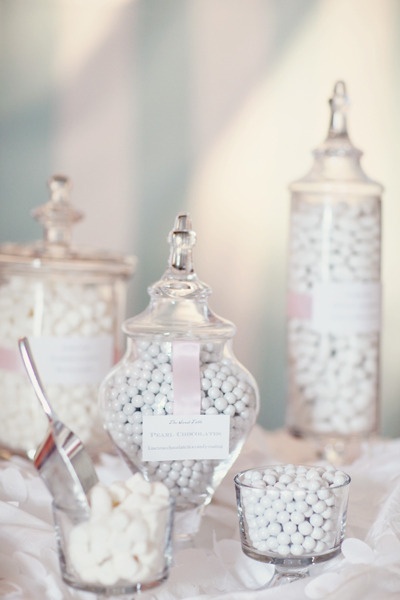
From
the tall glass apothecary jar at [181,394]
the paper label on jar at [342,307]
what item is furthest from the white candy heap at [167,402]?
the paper label on jar at [342,307]

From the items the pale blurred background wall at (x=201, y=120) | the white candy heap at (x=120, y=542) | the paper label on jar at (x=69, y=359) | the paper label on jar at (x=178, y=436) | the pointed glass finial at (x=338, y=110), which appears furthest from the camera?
the pale blurred background wall at (x=201, y=120)

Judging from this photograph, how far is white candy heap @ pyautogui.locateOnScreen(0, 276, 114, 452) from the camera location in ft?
3.16

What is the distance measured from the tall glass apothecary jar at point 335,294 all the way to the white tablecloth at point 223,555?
140 mm

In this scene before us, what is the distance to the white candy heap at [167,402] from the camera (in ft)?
2.44

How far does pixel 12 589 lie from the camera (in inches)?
25.4

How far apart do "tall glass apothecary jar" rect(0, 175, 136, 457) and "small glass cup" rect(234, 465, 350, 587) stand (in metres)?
0.32

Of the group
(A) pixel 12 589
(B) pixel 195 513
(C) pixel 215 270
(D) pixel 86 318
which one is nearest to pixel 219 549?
(B) pixel 195 513

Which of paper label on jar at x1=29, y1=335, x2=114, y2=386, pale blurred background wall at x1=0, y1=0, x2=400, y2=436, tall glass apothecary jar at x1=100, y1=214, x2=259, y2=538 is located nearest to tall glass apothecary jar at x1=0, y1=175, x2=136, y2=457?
paper label on jar at x1=29, y1=335, x2=114, y2=386

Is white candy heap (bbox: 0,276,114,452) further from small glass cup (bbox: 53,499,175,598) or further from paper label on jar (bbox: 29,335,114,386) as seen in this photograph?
small glass cup (bbox: 53,499,175,598)

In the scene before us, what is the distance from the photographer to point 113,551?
566 millimetres

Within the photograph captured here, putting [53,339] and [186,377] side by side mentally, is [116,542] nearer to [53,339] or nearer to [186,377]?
[186,377]

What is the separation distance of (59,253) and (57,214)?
0.18 ft

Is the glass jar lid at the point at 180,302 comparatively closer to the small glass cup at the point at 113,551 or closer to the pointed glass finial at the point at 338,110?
the small glass cup at the point at 113,551

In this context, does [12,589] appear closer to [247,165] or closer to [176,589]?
→ [176,589]
